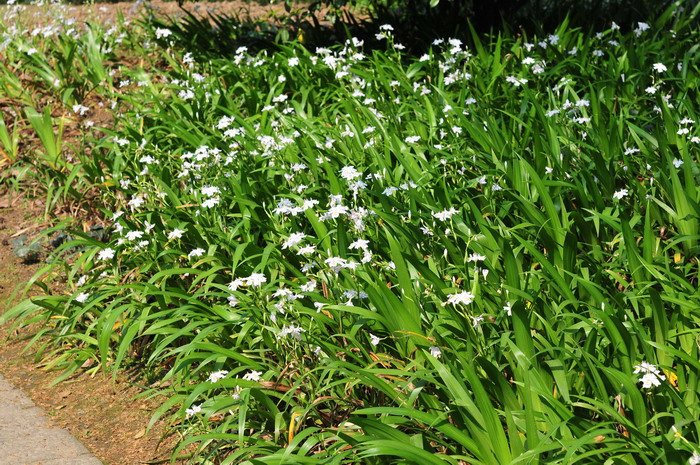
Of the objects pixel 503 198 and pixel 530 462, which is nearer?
pixel 530 462

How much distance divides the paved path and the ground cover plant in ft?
1.04

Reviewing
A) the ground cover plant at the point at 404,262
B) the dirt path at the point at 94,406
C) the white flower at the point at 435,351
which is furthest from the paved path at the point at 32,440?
the white flower at the point at 435,351

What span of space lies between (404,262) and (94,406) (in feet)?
4.77

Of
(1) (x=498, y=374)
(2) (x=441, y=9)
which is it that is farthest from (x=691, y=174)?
(2) (x=441, y=9)

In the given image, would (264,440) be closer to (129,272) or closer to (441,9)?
(129,272)

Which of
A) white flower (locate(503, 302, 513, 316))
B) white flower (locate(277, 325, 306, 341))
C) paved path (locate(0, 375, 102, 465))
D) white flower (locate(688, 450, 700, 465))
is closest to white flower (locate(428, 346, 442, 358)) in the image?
white flower (locate(503, 302, 513, 316))

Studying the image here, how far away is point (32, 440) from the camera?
114 inches

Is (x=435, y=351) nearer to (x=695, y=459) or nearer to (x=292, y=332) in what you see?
(x=292, y=332)

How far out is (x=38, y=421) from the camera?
3.05 meters

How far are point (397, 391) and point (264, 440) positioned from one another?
0.48 meters

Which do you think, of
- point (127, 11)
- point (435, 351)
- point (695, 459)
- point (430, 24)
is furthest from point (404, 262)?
point (127, 11)

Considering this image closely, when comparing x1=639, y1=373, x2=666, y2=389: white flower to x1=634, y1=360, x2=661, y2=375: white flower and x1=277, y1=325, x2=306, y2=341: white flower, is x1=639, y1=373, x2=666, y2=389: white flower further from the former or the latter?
x1=277, y1=325, x2=306, y2=341: white flower

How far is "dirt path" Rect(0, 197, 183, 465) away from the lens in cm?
282

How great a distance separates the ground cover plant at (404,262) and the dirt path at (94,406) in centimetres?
10
